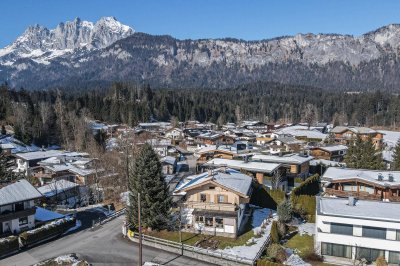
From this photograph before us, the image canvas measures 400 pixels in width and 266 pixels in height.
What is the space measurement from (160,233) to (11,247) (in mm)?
13812

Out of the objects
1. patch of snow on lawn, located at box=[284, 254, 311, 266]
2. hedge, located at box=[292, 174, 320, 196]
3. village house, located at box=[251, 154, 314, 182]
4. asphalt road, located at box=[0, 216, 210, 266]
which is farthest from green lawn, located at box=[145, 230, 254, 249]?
village house, located at box=[251, 154, 314, 182]

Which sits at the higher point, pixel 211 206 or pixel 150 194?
pixel 150 194

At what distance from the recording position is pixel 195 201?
39844mm

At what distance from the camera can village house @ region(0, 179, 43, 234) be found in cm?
3825

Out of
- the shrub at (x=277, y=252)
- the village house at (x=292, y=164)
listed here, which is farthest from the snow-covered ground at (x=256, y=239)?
the village house at (x=292, y=164)

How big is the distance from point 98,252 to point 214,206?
11.9 meters

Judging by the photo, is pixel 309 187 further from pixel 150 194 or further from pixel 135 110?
pixel 135 110

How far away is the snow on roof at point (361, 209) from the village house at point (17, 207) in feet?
94.9

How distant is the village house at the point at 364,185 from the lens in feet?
139

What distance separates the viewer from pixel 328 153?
7769cm

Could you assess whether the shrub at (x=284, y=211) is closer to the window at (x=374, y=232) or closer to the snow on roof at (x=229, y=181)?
the snow on roof at (x=229, y=181)

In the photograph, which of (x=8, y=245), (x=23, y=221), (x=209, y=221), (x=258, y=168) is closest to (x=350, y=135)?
(x=258, y=168)

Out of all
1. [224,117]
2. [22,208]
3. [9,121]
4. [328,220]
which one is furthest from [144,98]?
[328,220]

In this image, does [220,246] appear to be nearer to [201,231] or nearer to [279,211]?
[201,231]
